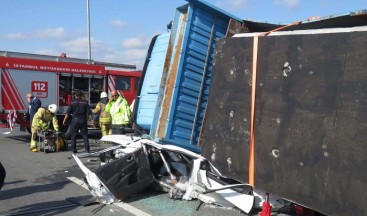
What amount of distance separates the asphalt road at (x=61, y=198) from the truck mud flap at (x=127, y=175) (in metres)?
0.18

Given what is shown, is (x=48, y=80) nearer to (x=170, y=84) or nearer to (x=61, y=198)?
(x=170, y=84)

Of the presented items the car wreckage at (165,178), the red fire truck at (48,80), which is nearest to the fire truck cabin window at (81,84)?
the red fire truck at (48,80)

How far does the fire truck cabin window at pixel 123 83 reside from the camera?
549 inches

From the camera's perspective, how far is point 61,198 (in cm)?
541

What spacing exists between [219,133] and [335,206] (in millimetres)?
1340

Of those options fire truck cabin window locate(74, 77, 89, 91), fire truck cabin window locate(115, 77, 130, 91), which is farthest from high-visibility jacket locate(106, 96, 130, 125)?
fire truck cabin window locate(115, 77, 130, 91)

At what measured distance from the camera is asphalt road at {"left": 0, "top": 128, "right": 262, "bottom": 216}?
4.79 metres

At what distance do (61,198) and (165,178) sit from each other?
1439 millimetres

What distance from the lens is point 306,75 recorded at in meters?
3.20

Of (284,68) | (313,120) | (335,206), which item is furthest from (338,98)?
(335,206)

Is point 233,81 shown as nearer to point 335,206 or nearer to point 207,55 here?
point 335,206

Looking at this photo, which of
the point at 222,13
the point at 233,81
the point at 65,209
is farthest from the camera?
the point at 222,13

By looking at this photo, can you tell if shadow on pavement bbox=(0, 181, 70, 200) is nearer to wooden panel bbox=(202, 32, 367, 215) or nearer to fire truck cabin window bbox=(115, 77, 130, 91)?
wooden panel bbox=(202, 32, 367, 215)

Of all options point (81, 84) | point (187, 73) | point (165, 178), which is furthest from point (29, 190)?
point (81, 84)
